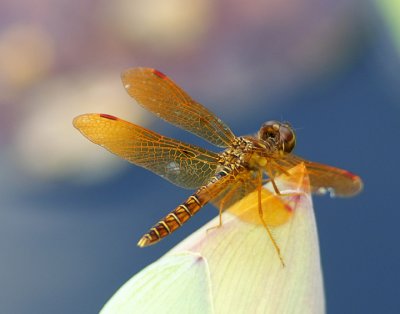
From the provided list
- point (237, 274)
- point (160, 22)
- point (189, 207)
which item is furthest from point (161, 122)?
point (237, 274)

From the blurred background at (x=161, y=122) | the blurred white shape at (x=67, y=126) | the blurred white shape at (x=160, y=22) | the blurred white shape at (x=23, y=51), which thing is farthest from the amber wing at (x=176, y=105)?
the blurred white shape at (x=23, y=51)

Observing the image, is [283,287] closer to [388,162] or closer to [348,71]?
[388,162]

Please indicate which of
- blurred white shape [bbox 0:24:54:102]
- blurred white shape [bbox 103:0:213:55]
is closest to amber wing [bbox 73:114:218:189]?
blurred white shape [bbox 103:0:213:55]

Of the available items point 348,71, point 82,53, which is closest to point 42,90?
point 82,53

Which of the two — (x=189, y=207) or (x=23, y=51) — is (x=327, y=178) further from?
(x=23, y=51)

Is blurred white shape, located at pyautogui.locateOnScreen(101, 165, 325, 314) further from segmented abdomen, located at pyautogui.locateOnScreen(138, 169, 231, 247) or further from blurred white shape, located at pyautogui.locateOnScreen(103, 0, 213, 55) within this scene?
blurred white shape, located at pyautogui.locateOnScreen(103, 0, 213, 55)

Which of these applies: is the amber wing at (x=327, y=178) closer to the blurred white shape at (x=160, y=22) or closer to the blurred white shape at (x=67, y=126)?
the blurred white shape at (x=67, y=126)
